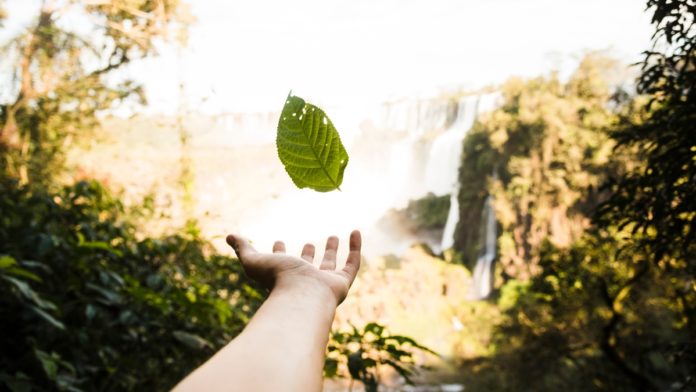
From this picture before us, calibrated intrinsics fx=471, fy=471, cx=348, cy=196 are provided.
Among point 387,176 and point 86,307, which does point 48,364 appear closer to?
point 86,307

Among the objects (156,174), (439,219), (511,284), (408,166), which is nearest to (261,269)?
(156,174)

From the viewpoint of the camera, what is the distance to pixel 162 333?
1689 mm

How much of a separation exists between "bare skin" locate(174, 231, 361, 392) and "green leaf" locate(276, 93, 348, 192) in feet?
0.46

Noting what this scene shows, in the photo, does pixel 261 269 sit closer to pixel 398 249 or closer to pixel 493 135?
pixel 493 135

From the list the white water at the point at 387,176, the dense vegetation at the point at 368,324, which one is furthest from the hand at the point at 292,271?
the white water at the point at 387,176

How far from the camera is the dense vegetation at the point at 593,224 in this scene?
1.10 meters

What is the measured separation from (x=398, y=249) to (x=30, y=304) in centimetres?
2024

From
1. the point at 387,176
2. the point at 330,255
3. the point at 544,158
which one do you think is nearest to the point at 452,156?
the point at 387,176

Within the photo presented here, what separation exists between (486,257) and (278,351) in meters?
17.0

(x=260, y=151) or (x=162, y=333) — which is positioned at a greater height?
(x=260, y=151)

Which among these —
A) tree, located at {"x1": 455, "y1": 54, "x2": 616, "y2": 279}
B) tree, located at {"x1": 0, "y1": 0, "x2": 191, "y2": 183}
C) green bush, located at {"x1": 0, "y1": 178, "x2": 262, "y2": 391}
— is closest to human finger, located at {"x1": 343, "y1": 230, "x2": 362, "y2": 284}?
green bush, located at {"x1": 0, "y1": 178, "x2": 262, "y2": 391}

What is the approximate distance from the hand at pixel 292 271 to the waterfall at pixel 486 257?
1603 centimetres

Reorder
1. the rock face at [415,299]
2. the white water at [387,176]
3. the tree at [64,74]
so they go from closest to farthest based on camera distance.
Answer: the tree at [64,74] → the rock face at [415,299] → the white water at [387,176]

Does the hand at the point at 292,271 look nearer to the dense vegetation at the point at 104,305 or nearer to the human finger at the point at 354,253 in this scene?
the human finger at the point at 354,253
